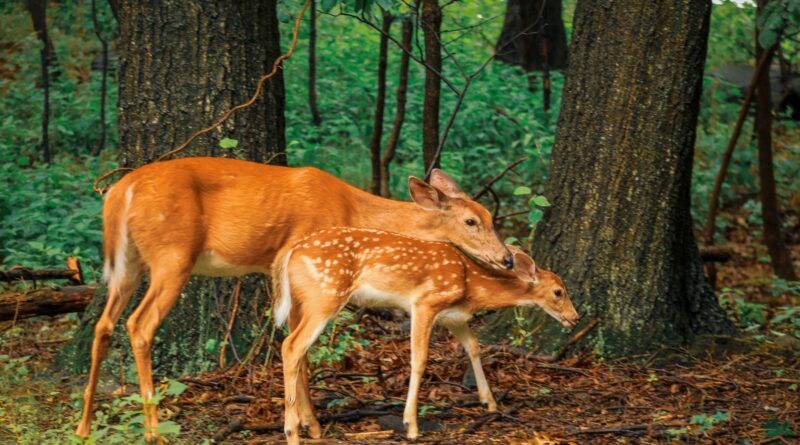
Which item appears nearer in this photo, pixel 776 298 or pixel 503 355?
pixel 503 355

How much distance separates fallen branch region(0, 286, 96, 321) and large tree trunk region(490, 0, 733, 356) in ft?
11.2

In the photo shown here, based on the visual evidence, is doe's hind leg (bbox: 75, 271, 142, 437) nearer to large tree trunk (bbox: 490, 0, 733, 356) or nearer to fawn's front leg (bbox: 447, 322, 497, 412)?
fawn's front leg (bbox: 447, 322, 497, 412)

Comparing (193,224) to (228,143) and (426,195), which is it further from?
(426,195)

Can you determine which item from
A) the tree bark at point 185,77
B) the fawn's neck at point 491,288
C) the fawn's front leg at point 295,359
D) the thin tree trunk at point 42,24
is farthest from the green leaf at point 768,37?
the thin tree trunk at point 42,24

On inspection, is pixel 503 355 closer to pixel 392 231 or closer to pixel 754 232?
pixel 392 231

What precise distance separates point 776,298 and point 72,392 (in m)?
7.80

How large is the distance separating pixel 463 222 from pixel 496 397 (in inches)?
41.9

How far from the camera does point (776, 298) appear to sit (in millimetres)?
11336

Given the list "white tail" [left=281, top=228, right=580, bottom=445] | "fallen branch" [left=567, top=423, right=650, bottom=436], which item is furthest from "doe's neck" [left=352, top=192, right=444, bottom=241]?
"fallen branch" [left=567, top=423, right=650, bottom=436]

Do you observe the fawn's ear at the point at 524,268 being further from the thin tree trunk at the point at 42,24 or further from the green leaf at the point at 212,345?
the thin tree trunk at the point at 42,24

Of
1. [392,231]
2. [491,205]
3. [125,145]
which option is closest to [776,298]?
[491,205]

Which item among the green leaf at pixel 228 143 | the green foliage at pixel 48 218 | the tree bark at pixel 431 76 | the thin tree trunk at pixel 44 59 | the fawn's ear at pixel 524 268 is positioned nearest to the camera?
the fawn's ear at pixel 524 268

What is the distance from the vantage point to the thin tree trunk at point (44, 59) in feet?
43.8

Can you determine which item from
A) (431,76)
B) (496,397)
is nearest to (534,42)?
(431,76)
